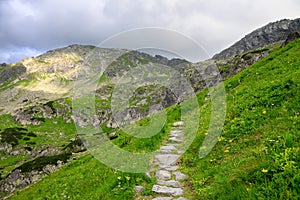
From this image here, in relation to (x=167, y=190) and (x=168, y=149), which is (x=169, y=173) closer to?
(x=167, y=190)

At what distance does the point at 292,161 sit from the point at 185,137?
34.7 feet

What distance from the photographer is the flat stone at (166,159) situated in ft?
46.5

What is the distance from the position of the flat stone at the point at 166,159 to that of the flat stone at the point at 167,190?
278 centimetres

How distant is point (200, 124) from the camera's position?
19.1m

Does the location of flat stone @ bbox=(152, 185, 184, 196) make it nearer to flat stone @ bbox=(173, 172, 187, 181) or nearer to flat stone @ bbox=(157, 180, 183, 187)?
flat stone @ bbox=(157, 180, 183, 187)

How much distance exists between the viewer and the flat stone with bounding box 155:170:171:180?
12.4 meters

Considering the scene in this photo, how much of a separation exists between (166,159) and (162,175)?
218 centimetres

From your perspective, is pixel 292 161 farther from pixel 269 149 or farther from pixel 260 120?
pixel 260 120

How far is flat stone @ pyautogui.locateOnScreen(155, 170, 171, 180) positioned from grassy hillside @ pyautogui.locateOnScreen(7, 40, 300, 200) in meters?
0.62

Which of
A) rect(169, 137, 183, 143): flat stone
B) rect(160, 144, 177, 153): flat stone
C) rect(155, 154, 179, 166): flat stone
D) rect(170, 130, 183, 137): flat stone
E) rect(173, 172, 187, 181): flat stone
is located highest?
rect(170, 130, 183, 137): flat stone

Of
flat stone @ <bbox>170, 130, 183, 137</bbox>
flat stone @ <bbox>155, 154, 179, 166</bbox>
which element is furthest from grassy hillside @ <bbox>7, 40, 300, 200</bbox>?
flat stone @ <bbox>170, 130, 183, 137</bbox>

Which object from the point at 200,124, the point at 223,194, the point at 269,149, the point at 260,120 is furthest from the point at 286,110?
the point at 223,194

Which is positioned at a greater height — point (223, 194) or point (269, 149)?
point (269, 149)

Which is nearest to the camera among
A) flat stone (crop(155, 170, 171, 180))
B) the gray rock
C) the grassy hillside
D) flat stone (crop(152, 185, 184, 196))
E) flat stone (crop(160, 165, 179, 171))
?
the grassy hillside
